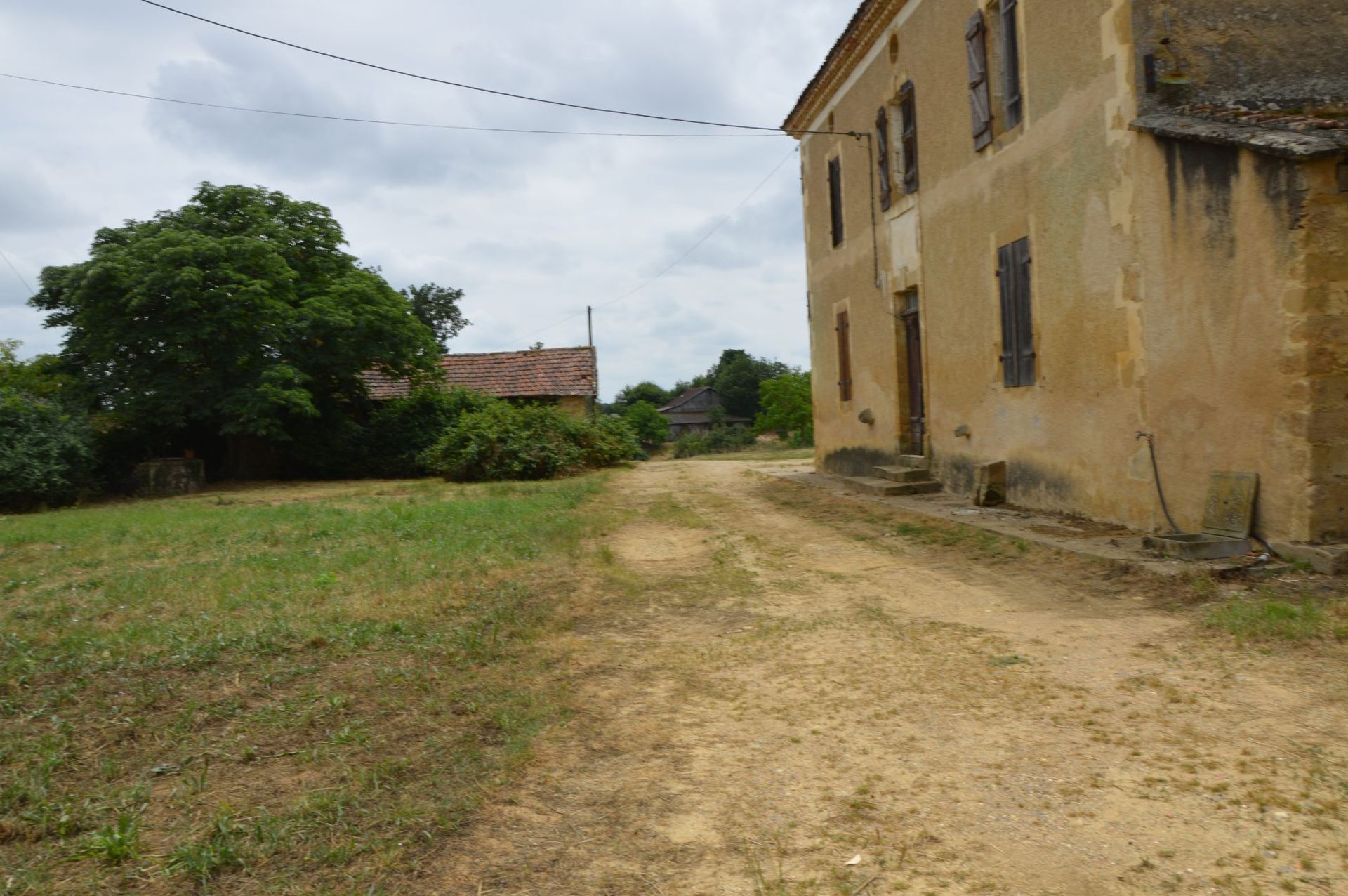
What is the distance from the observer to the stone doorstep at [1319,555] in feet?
19.1

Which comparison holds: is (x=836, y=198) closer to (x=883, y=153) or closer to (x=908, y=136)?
(x=883, y=153)

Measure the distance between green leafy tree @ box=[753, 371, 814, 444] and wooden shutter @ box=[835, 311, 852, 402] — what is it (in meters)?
26.5

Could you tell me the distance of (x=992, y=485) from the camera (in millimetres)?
10531

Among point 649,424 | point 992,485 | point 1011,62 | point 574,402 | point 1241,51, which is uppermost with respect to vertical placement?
point 1011,62

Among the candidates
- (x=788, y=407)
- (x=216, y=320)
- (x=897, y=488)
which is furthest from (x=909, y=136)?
(x=788, y=407)

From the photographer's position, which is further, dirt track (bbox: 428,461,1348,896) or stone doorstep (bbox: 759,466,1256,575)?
stone doorstep (bbox: 759,466,1256,575)

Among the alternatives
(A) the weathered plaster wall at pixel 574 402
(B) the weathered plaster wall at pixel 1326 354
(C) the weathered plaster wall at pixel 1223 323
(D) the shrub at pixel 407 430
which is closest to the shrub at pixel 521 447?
(D) the shrub at pixel 407 430

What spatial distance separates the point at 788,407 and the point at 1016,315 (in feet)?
116

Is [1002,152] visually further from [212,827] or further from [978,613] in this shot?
[212,827]

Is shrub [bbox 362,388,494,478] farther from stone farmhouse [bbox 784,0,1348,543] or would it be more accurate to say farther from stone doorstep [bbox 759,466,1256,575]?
stone farmhouse [bbox 784,0,1348,543]

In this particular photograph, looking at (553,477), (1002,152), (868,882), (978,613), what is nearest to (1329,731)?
(868,882)

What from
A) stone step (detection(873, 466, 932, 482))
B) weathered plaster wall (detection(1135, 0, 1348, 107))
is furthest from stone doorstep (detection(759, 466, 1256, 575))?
weathered plaster wall (detection(1135, 0, 1348, 107))

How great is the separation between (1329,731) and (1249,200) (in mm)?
4279

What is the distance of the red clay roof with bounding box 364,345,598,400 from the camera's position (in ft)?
95.1
